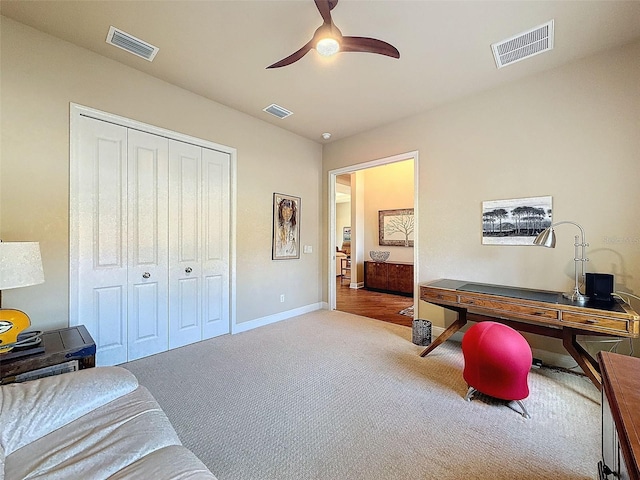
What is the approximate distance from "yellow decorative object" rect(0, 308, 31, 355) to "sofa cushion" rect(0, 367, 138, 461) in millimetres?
680

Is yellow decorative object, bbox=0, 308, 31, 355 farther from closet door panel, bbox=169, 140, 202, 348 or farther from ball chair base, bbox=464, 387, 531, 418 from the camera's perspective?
ball chair base, bbox=464, 387, 531, 418

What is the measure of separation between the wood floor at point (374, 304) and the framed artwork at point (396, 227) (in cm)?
137

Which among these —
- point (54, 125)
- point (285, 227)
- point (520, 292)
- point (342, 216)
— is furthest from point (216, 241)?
point (342, 216)

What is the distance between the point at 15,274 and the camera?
1695 millimetres

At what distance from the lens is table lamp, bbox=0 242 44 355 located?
65.7 inches

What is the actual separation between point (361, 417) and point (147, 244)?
2.69 meters

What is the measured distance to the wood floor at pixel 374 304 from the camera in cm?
457

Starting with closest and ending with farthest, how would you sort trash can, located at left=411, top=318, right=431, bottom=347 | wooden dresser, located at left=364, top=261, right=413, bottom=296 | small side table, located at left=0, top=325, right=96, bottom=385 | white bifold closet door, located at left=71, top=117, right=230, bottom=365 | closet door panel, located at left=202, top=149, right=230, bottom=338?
1. small side table, located at left=0, top=325, right=96, bottom=385
2. white bifold closet door, located at left=71, top=117, right=230, bottom=365
3. trash can, located at left=411, top=318, right=431, bottom=347
4. closet door panel, located at left=202, top=149, right=230, bottom=338
5. wooden dresser, located at left=364, top=261, right=413, bottom=296

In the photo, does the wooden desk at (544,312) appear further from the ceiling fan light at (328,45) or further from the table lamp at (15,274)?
the table lamp at (15,274)

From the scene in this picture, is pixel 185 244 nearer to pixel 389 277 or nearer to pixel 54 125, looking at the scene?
pixel 54 125

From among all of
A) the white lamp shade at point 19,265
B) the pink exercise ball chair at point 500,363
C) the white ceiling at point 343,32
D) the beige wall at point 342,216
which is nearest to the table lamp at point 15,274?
the white lamp shade at point 19,265

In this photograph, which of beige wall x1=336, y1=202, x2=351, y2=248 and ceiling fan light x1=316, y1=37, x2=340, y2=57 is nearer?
ceiling fan light x1=316, y1=37, x2=340, y2=57

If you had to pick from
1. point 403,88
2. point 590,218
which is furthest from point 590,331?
point 403,88

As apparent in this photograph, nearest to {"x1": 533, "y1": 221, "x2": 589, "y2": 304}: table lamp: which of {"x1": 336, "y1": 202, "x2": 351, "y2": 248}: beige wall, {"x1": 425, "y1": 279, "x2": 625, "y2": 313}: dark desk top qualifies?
{"x1": 425, "y1": 279, "x2": 625, "y2": 313}: dark desk top
